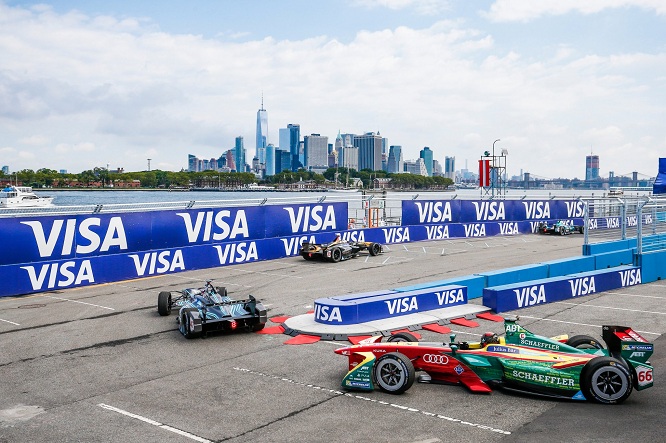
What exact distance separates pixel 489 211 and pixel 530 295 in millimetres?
24581

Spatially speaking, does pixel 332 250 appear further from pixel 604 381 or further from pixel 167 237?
pixel 604 381

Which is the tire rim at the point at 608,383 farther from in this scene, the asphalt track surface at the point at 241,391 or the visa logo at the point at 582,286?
the visa logo at the point at 582,286

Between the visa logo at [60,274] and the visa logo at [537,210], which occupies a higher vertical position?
the visa logo at [537,210]

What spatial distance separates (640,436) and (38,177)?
198134mm


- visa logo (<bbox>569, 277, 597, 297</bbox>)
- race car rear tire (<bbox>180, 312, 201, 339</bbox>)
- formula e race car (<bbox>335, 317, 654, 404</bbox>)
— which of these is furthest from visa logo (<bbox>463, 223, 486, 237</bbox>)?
formula e race car (<bbox>335, 317, 654, 404</bbox>)

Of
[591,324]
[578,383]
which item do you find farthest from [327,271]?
[578,383]

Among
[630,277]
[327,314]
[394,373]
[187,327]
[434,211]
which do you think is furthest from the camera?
[434,211]

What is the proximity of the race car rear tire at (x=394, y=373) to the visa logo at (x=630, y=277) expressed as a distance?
13177 mm

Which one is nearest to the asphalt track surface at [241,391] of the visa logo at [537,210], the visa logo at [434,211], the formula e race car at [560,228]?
the visa logo at [434,211]

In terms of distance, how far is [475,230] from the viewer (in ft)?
129

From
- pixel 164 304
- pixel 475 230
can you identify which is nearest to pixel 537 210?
pixel 475 230

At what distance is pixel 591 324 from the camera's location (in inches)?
581

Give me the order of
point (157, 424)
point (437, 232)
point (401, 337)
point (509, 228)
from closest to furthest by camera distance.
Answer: point (157, 424) → point (401, 337) → point (437, 232) → point (509, 228)

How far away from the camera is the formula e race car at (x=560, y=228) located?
40875 millimetres
